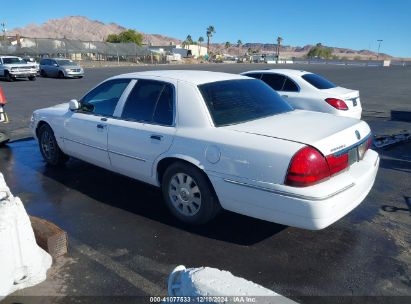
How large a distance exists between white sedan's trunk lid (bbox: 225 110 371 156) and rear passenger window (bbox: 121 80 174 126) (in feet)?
2.79

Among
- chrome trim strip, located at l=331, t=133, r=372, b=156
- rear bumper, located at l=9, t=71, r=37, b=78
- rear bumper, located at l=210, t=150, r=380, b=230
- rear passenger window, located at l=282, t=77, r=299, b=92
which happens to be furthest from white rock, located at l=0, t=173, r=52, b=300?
rear bumper, located at l=9, t=71, r=37, b=78

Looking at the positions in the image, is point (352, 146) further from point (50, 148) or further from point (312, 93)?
point (312, 93)

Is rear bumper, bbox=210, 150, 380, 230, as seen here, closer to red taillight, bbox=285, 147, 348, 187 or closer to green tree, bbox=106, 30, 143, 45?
red taillight, bbox=285, 147, 348, 187

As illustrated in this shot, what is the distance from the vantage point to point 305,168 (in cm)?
318

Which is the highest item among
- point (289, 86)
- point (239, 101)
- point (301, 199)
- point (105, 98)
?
point (239, 101)

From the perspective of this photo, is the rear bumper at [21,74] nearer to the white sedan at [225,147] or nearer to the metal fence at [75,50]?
the metal fence at [75,50]

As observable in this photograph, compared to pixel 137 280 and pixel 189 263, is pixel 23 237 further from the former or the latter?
pixel 189 263

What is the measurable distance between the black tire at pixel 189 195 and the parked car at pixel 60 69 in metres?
25.7

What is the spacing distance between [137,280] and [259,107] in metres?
2.26

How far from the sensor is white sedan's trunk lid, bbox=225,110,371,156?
11.0 ft

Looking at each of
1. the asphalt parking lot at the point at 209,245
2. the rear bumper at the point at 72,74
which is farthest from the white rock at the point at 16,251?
the rear bumper at the point at 72,74

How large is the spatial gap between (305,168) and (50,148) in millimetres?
4313

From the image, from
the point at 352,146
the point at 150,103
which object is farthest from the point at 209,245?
the point at 150,103

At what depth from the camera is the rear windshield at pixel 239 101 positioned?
3.96 metres
